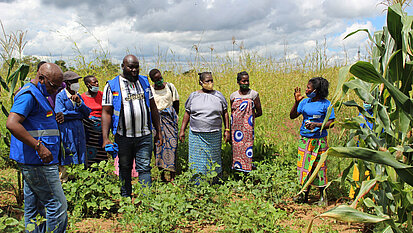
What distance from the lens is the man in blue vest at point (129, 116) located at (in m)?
3.38

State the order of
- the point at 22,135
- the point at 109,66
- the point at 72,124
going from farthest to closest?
the point at 109,66, the point at 72,124, the point at 22,135

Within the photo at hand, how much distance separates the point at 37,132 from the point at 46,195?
1.87 feet

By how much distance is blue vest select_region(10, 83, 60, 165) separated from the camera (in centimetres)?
243

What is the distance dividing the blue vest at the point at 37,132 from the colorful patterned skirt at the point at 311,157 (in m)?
2.87

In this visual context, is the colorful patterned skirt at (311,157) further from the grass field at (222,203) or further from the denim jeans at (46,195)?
the denim jeans at (46,195)

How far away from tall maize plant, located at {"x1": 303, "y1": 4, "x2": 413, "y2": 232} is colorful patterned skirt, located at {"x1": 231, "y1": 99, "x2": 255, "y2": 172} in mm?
2244

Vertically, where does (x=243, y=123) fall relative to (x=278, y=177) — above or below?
above

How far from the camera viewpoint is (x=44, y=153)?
240 centimetres

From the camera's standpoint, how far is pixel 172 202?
2961mm

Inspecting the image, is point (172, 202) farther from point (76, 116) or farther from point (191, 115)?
point (76, 116)

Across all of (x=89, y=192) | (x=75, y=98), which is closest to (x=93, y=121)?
(x=75, y=98)

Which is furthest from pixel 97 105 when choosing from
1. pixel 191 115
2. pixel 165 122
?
pixel 191 115

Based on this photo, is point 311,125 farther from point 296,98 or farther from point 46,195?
point 46,195

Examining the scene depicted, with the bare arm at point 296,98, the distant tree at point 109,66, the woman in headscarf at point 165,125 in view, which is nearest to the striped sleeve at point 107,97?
the woman in headscarf at point 165,125
